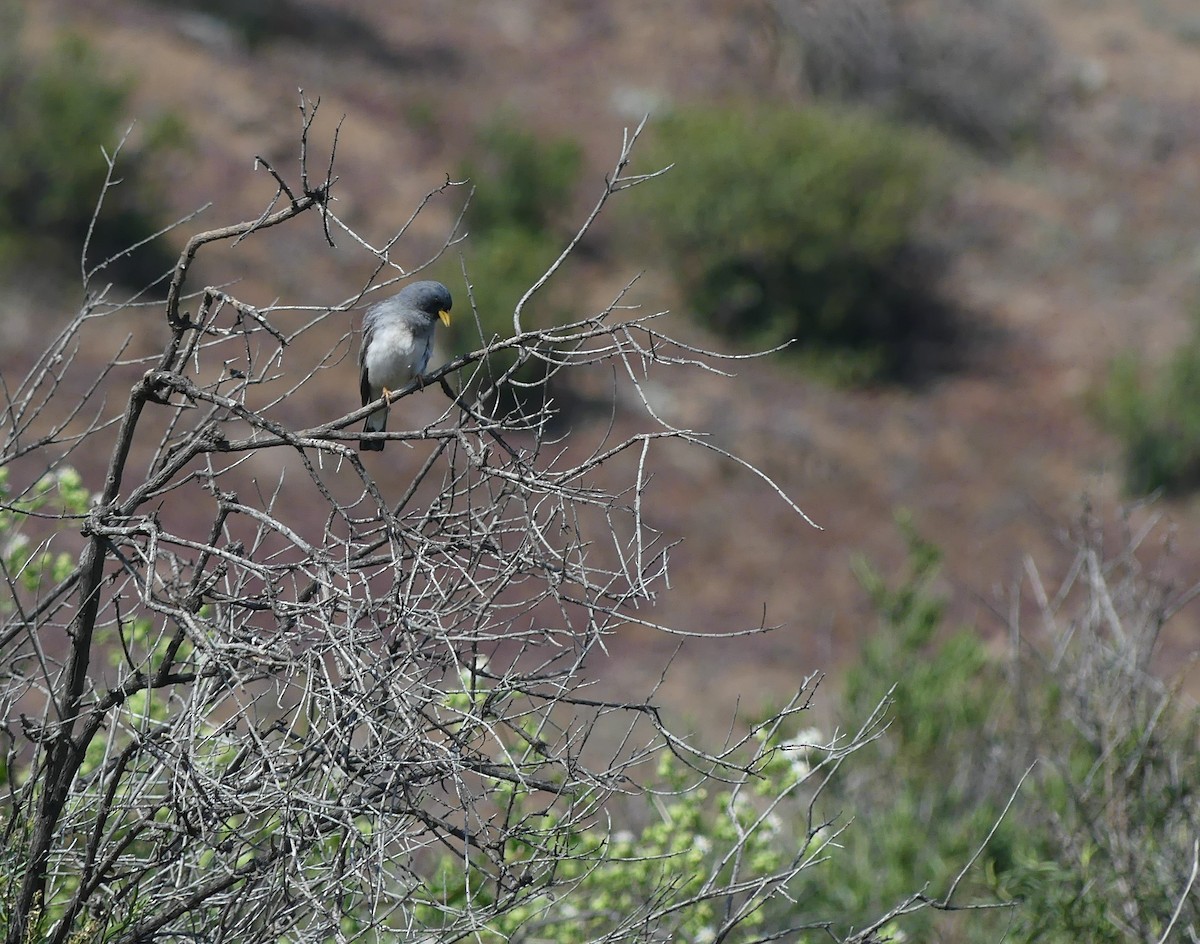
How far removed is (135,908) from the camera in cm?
407

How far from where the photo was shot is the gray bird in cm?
579

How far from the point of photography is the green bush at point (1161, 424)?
63.5 ft

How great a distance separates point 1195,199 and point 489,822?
24934mm

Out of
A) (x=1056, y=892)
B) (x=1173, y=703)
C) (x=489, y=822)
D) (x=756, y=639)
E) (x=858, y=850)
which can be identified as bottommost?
(x=756, y=639)

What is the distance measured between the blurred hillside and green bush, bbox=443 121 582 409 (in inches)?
20.3

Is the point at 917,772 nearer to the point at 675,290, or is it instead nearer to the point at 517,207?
the point at 517,207

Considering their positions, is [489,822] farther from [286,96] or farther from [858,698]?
[286,96]

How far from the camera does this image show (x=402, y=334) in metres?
5.79

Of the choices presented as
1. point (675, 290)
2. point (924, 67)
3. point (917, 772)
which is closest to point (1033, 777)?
point (917, 772)

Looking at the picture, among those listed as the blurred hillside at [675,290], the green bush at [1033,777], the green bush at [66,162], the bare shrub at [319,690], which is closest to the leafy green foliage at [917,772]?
the green bush at [1033,777]

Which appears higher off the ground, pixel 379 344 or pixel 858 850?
pixel 379 344

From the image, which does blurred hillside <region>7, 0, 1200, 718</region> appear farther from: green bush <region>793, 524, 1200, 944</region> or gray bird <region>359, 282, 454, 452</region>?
gray bird <region>359, 282, 454, 452</region>

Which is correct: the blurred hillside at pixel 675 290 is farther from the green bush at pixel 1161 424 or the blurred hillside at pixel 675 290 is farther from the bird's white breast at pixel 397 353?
the bird's white breast at pixel 397 353

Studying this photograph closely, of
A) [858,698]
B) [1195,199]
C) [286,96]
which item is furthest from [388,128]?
[858,698]
